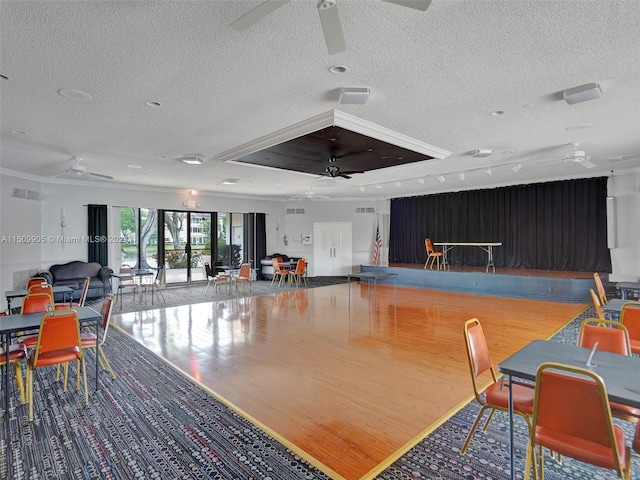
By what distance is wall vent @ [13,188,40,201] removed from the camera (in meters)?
7.81

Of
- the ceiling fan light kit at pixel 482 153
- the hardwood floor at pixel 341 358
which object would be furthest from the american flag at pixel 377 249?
the ceiling fan light kit at pixel 482 153

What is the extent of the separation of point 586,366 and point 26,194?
1061cm

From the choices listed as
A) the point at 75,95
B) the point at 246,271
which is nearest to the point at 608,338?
the point at 75,95

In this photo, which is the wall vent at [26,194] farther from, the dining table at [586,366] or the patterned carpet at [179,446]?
the dining table at [586,366]

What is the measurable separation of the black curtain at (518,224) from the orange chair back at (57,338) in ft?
36.8

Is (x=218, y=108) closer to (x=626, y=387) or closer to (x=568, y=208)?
(x=626, y=387)

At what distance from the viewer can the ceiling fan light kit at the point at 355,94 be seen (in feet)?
11.4

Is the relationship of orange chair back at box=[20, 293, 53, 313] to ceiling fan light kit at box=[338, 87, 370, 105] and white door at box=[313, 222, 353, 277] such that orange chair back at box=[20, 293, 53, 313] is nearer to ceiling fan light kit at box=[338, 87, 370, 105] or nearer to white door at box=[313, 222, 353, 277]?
Result: ceiling fan light kit at box=[338, 87, 370, 105]

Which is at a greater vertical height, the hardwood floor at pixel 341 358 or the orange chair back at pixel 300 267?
the orange chair back at pixel 300 267

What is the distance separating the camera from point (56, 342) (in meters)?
3.20

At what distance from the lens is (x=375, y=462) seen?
2361 millimetres

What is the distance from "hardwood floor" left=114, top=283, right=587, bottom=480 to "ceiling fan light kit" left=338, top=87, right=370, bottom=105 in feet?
9.78

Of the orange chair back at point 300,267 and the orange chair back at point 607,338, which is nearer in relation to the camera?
the orange chair back at point 607,338

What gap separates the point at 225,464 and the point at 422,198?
11.8 m
